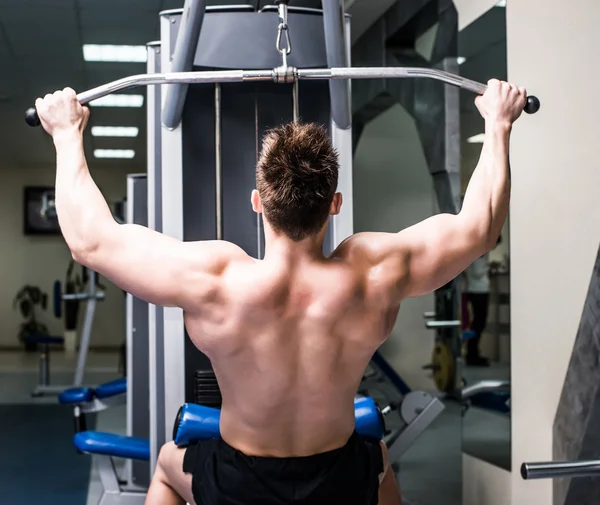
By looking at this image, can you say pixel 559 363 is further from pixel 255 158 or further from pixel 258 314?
pixel 258 314

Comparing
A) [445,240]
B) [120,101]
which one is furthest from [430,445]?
[120,101]

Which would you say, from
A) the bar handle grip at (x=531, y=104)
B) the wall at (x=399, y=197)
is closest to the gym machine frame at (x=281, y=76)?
the bar handle grip at (x=531, y=104)

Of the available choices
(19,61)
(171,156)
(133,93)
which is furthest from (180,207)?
(133,93)

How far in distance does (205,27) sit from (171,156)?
1.32ft

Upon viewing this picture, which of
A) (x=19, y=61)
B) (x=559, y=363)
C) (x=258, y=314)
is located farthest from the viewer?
(x=19, y=61)

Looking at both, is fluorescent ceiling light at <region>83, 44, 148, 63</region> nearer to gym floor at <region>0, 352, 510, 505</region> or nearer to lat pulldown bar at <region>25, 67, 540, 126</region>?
gym floor at <region>0, 352, 510, 505</region>

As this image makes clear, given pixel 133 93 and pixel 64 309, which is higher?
pixel 133 93

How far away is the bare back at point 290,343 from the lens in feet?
4.61

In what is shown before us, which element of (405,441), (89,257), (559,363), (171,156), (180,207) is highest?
(171,156)

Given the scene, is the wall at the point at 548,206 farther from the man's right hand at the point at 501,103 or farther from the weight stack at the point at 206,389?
the weight stack at the point at 206,389

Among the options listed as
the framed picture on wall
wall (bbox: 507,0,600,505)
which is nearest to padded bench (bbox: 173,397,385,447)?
wall (bbox: 507,0,600,505)

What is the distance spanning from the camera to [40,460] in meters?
4.68

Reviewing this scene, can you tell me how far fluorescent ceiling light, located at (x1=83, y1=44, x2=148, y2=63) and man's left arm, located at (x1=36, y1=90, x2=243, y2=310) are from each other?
184 inches

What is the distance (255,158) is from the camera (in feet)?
7.99
